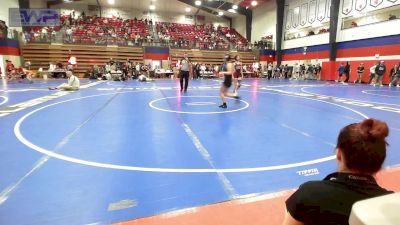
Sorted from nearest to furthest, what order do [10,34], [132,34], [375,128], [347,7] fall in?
[375,128] < [347,7] < [10,34] < [132,34]

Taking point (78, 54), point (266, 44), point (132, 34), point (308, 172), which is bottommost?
point (308, 172)

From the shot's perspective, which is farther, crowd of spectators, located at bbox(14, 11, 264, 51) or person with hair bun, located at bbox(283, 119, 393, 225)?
crowd of spectators, located at bbox(14, 11, 264, 51)

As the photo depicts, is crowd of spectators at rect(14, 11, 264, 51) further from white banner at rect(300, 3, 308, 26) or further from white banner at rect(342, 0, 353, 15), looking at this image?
white banner at rect(342, 0, 353, 15)

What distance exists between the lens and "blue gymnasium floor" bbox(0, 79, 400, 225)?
2.78m

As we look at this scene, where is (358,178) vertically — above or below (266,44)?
below

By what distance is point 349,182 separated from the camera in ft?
4.00

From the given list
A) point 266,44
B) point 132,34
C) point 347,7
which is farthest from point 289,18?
point 132,34

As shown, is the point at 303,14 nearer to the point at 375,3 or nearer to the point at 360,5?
the point at 360,5

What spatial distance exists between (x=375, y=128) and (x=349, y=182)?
268 millimetres

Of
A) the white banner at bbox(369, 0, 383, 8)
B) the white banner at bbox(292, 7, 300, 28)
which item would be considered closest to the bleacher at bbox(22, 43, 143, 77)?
the white banner at bbox(292, 7, 300, 28)

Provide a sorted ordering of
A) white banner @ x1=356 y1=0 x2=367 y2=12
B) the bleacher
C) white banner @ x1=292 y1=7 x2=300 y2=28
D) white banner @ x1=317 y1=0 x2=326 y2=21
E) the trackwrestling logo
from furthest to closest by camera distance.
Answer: white banner @ x1=292 y1=7 x2=300 y2=28 → the bleacher → white banner @ x1=317 y1=0 x2=326 y2=21 → white banner @ x1=356 y1=0 x2=367 y2=12 → the trackwrestling logo

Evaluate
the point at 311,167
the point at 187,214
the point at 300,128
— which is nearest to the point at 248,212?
the point at 187,214

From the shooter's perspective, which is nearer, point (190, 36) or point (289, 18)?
point (289, 18)

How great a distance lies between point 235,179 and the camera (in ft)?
10.9
